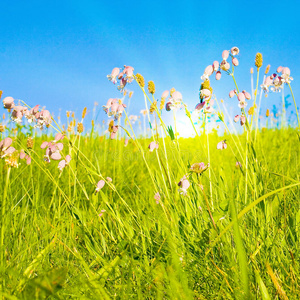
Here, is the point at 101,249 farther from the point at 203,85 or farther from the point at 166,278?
the point at 203,85

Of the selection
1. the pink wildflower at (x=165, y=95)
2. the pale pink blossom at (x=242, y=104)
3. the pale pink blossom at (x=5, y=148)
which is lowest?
the pale pink blossom at (x=5, y=148)

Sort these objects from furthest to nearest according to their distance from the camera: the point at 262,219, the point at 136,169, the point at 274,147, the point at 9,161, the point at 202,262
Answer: the point at 274,147 → the point at 136,169 → the point at 262,219 → the point at 9,161 → the point at 202,262

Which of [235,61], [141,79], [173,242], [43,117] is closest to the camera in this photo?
[173,242]

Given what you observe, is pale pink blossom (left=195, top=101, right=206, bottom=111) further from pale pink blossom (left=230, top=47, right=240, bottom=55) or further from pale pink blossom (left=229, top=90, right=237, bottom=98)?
pale pink blossom (left=230, top=47, right=240, bottom=55)

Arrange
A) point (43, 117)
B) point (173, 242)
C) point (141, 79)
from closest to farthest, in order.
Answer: point (173, 242) < point (141, 79) < point (43, 117)

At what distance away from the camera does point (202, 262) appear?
3.55ft

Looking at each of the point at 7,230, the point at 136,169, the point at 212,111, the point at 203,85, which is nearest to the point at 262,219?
the point at 212,111

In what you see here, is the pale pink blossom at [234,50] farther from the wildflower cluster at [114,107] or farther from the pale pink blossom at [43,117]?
the pale pink blossom at [43,117]

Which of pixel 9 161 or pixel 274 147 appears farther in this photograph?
pixel 274 147

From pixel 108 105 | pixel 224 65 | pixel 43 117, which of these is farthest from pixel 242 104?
pixel 43 117

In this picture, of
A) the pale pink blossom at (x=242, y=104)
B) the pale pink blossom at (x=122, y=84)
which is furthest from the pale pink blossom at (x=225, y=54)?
the pale pink blossom at (x=122, y=84)

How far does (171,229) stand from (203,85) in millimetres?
788

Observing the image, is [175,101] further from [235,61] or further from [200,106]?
[235,61]

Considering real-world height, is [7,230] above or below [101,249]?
above
